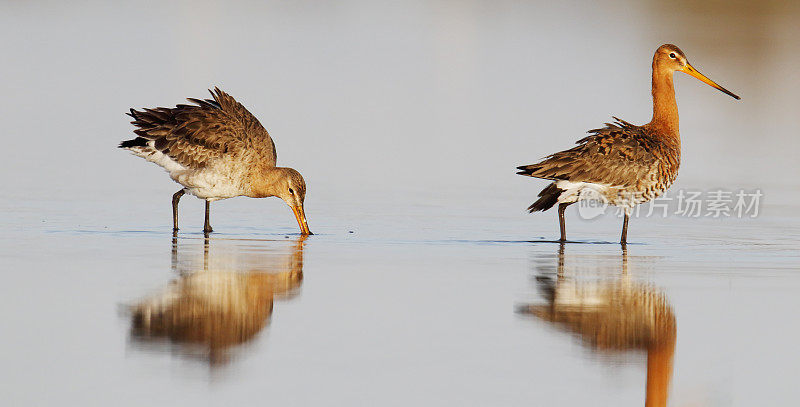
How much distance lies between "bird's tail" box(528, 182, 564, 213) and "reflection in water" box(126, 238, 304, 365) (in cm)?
304

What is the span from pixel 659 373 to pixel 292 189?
6.30 m

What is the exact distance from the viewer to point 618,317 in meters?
8.45

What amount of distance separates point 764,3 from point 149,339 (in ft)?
117

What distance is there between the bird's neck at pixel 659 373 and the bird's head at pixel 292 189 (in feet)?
17.8

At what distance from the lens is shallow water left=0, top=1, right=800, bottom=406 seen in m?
7.07

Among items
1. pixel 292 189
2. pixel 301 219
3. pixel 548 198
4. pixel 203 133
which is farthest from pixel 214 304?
pixel 548 198

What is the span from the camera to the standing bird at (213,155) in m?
13.0

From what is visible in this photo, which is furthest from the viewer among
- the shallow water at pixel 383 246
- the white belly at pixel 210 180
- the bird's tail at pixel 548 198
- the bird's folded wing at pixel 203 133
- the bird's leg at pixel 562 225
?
the bird's folded wing at pixel 203 133

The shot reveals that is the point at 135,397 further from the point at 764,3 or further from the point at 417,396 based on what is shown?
the point at 764,3

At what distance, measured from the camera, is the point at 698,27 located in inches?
1357

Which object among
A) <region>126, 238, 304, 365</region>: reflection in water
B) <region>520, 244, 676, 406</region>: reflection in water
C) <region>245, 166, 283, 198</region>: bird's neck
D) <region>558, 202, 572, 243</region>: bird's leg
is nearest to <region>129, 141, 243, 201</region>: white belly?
<region>245, 166, 283, 198</region>: bird's neck

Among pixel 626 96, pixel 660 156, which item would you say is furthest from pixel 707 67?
pixel 660 156

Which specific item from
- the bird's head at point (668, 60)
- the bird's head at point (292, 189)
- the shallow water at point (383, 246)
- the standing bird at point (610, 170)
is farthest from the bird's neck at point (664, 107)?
the bird's head at point (292, 189)

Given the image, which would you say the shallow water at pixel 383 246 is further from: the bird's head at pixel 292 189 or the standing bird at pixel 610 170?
the standing bird at pixel 610 170
